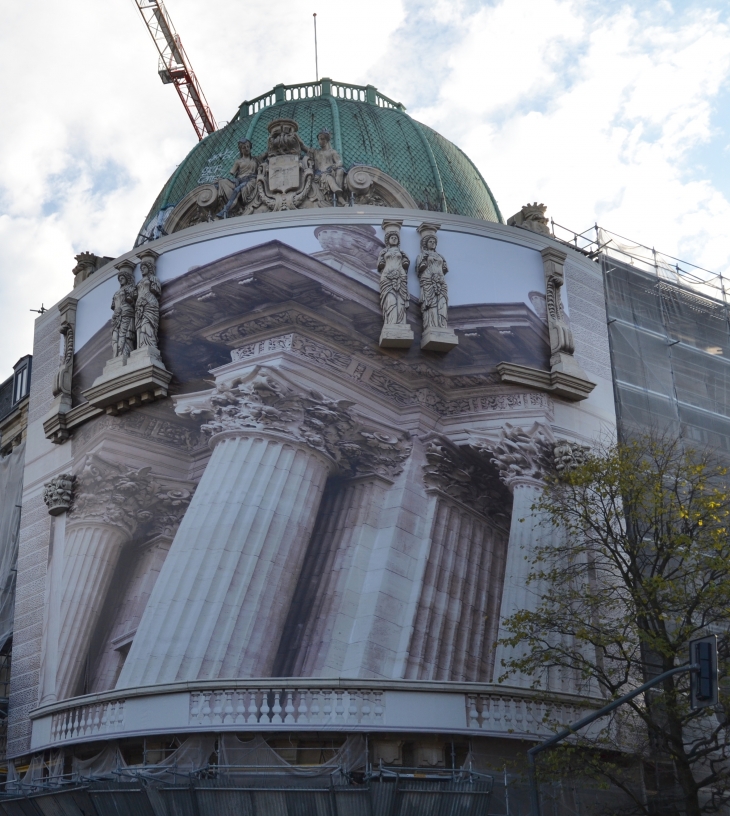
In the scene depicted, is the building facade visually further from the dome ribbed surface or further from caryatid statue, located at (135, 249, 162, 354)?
the dome ribbed surface

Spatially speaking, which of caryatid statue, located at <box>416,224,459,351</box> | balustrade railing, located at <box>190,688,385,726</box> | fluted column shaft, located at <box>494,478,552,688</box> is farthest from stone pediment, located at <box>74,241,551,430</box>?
balustrade railing, located at <box>190,688,385,726</box>

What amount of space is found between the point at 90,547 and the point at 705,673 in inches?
793

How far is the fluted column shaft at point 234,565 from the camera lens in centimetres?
2991

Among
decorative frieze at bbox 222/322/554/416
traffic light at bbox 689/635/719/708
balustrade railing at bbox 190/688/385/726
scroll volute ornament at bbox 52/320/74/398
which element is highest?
scroll volute ornament at bbox 52/320/74/398

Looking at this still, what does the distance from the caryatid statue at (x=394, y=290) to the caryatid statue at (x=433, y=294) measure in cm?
52

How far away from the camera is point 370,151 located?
44156 millimetres

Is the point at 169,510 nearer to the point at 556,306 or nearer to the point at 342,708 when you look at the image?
the point at 342,708

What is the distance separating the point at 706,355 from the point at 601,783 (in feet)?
66.3

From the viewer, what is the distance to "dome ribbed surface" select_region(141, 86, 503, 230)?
4391cm

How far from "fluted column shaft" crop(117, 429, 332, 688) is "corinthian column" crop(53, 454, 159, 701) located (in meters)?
2.61

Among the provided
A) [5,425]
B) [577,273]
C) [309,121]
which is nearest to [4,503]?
[5,425]

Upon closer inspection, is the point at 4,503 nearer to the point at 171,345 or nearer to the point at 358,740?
the point at 171,345

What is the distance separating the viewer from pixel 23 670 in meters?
35.5

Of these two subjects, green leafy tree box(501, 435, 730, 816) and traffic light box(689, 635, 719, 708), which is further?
green leafy tree box(501, 435, 730, 816)
